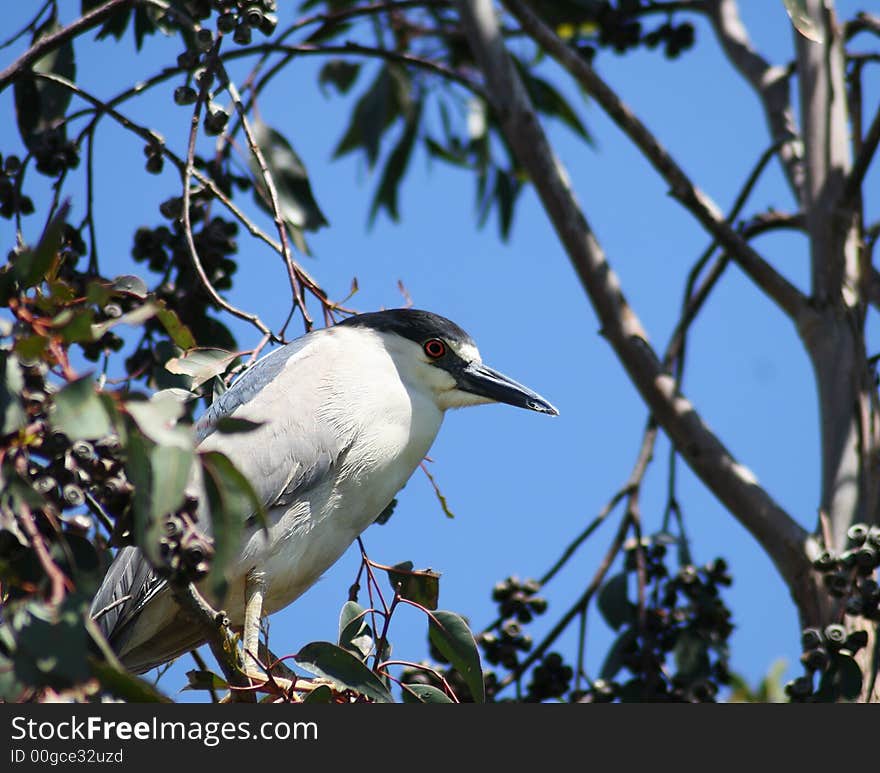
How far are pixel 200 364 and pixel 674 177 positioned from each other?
155 cm

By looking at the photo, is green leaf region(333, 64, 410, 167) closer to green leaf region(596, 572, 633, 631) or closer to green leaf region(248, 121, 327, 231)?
green leaf region(248, 121, 327, 231)

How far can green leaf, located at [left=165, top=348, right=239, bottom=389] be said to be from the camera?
202cm

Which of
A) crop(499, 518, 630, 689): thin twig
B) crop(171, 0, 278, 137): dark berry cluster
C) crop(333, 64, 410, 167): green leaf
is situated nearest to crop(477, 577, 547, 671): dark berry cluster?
crop(499, 518, 630, 689): thin twig

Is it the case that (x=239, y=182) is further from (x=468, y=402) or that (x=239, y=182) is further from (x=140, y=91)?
(x=468, y=402)

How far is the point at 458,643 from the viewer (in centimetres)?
194

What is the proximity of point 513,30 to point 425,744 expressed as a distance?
3.04m

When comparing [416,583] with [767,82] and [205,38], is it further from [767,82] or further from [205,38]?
[767,82]

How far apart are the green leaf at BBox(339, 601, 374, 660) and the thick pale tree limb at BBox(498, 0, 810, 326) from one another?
4.96 feet

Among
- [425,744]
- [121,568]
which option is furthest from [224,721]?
[121,568]

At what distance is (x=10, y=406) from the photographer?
1312mm

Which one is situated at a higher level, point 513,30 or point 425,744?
point 513,30

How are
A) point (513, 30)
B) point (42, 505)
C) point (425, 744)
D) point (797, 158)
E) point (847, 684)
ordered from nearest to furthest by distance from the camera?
point (42, 505) < point (425, 744) < point (847, 684) < point (797, 158) < point (513, 30)

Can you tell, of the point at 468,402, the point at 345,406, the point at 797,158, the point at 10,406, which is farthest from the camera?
the point at 797,158

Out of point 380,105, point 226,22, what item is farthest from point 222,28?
point 380,105
